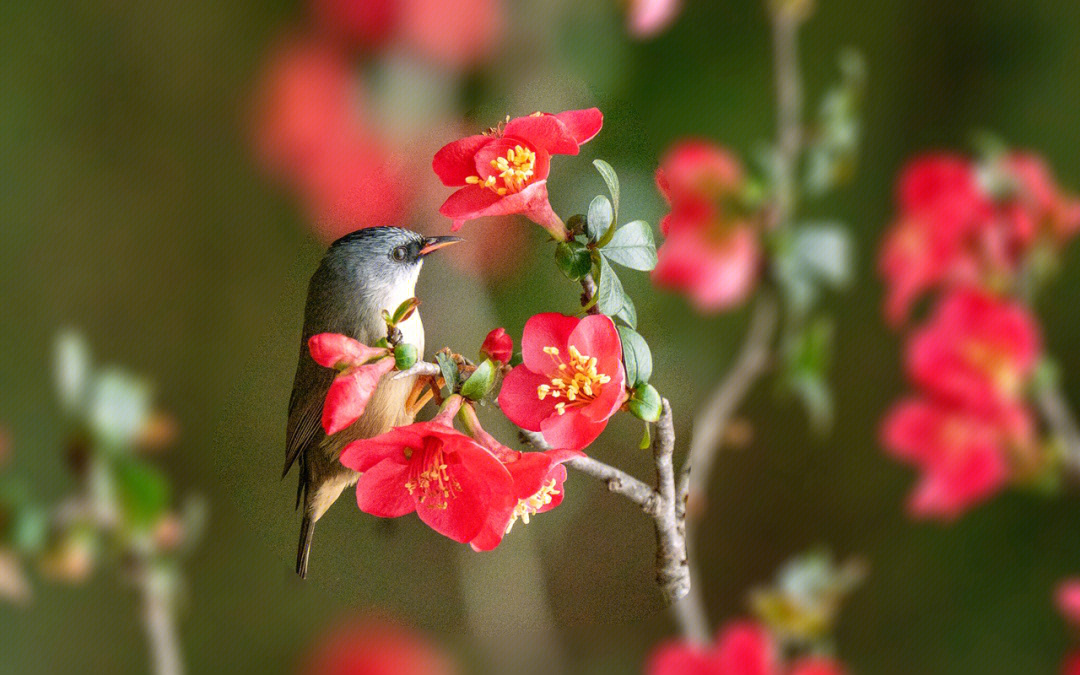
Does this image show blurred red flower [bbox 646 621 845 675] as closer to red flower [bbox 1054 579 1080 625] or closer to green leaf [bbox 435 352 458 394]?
red flower [bbox 1054 579 1080 625]

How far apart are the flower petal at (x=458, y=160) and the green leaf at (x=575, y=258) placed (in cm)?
3

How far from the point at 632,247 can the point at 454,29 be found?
20cm

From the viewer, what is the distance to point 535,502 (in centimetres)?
22

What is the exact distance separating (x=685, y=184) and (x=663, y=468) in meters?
0.23

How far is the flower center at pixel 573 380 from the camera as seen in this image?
0.21 m

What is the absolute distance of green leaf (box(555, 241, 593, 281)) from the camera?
0.68 feet

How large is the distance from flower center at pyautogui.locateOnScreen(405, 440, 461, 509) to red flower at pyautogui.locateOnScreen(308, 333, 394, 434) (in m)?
0.02

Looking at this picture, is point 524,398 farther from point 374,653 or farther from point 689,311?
point 374,653

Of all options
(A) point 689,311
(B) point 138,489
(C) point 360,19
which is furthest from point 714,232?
(B) point 138,489

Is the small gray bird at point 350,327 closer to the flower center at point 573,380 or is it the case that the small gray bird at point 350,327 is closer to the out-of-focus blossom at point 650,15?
the flower center at point 573,380

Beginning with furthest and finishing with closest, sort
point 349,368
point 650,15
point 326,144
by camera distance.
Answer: point 650,15 → point 326,144 → point 349,368

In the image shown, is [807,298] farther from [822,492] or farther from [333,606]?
[333,606]

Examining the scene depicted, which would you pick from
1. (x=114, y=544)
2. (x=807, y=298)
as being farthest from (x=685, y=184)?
(x=114, y=544)

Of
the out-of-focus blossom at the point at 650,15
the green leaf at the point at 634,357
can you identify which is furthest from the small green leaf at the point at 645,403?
the out-of-focus blossom at the point at 650,15
